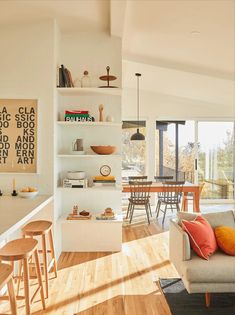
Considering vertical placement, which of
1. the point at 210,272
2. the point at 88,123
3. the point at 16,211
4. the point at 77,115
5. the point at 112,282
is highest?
the point at 77,115

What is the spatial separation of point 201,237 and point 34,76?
2.60 meters

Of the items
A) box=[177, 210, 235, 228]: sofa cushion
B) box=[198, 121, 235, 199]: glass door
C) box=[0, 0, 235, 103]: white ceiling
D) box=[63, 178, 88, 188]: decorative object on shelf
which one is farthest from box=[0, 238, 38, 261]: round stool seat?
box=[198, 121, 235, 199]: glass door

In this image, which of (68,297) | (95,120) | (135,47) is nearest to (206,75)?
(135,47)

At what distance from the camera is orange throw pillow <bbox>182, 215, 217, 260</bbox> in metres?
2.77

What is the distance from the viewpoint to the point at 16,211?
2.60m

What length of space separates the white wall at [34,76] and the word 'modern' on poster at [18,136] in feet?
0.23

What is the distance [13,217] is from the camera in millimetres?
2348

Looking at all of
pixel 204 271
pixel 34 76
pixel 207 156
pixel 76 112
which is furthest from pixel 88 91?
pixel 207 156

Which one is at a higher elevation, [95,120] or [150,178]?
[95,120]

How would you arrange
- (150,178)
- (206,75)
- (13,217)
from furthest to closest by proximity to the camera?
(150,178) < (206,75) < (13,217)

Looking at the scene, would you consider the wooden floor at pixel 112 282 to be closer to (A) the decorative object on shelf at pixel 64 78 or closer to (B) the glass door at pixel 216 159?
(A) the decorative object on shelf at pixel 64 78

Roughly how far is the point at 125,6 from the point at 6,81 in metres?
1.63

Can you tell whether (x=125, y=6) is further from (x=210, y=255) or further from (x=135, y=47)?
(x=210, y=255)

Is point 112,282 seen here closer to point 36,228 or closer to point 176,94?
point 36,228
